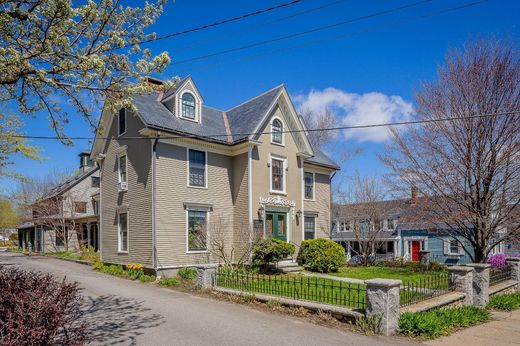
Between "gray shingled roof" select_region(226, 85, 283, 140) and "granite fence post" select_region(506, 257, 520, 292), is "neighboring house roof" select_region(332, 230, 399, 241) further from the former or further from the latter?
"granite fence post" select_region(506, 257, 520, 292)

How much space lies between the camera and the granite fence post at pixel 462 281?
1020 centimetres

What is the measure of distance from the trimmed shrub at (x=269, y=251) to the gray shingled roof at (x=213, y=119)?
193 inches

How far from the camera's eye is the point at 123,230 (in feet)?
58.0

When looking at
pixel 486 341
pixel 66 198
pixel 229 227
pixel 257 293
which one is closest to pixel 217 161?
pixel 229 227

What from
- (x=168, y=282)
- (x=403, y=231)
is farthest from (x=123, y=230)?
(x=403, y=231)

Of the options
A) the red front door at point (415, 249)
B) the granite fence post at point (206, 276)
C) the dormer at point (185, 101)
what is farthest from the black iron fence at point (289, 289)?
the red front door at point (415, 249)

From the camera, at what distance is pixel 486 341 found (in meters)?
7.26

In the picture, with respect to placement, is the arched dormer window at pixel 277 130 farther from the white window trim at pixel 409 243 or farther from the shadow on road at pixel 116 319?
the white window trim at pixel 409 243

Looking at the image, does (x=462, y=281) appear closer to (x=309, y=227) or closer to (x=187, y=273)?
(x=187, y=273)

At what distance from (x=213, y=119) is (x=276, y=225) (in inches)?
257

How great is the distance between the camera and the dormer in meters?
17.4

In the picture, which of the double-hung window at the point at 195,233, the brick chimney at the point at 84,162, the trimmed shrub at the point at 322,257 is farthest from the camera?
the brick chimney at the point at 84,162

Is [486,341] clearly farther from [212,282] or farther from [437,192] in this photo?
[437,192]

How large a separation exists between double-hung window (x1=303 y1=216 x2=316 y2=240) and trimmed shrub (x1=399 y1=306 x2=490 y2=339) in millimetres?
12720
